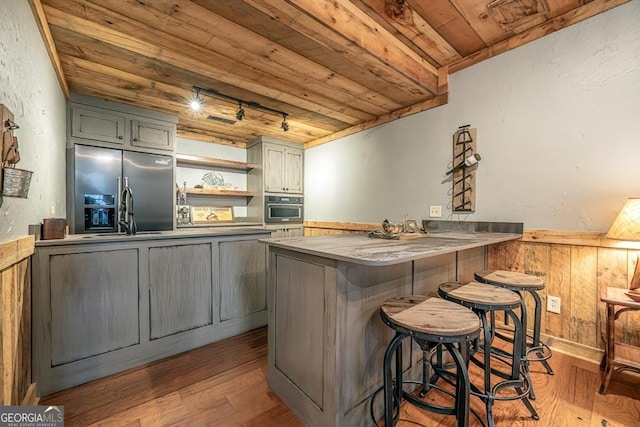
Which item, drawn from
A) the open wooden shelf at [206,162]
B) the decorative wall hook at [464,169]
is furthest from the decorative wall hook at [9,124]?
the decorative wall hook at [464,169]

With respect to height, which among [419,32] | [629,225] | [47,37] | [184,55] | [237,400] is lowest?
[237,400]

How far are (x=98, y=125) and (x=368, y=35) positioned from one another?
300 centimetres

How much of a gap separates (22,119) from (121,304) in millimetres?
1341

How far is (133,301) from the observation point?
204 centimetres

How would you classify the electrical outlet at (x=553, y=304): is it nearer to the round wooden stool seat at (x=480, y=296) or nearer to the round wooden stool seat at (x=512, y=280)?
the round wooden stool seat at (x=512, y=280)

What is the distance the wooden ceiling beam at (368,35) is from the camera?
174cm

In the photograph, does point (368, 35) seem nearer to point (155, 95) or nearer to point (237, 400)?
point (155, 95)

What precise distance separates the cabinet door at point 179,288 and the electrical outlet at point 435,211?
7.89 ft

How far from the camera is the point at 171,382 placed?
73.2 inches

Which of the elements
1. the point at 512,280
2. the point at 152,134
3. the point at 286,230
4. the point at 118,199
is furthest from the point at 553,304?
the point at 152,134

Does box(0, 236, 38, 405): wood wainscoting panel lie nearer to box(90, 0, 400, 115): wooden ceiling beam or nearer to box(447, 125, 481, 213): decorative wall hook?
box(90, 0, 400, 115): wooden ceiling beam

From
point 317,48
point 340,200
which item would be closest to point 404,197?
point 340,200

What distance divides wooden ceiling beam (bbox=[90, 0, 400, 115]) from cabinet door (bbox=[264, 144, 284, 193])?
1.80m

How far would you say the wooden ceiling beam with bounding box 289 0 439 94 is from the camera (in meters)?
1.74
